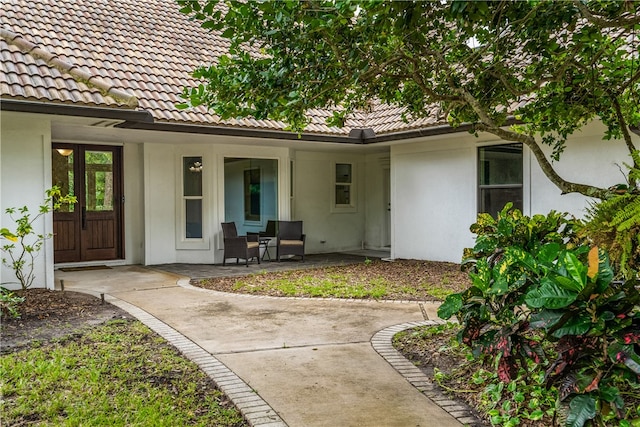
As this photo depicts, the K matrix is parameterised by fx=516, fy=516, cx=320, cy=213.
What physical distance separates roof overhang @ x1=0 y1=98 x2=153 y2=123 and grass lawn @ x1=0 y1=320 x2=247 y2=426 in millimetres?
3373

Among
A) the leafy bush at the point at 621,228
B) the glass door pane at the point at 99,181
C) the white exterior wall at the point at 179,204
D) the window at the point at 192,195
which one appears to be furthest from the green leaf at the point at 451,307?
the glass door pane at the point at 99,181

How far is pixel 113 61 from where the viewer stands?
379 inches

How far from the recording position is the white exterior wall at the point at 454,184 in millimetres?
8539

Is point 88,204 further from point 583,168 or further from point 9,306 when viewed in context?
point 583,168

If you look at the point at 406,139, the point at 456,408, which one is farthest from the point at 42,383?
the point at 406,139

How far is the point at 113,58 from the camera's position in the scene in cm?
970

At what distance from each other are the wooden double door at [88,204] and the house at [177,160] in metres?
0.02

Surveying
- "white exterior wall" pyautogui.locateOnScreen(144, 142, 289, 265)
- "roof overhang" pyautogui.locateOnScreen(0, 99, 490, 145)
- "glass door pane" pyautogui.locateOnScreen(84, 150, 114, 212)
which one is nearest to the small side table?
"white exterior wall" pyautogui.locateOnScreen(144, 142, 289, 265)

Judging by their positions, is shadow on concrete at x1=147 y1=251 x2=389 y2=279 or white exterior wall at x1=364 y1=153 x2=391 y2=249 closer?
shadow on concrete at x1=147 y1=251 x2=389 y2=279

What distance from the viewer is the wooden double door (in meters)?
10.5

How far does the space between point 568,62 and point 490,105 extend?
1.01 m

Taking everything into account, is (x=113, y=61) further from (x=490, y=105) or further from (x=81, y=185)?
(x=490, y=105)

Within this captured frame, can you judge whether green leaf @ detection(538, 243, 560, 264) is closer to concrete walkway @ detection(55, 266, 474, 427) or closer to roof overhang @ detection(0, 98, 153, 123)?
concrete walkway @ detection(55, 266, 474, 427)

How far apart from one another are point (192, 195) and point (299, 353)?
288 inches
